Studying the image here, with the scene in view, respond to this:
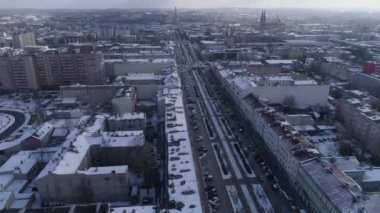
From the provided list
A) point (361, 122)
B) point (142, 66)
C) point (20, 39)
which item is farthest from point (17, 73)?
point (361, 122)

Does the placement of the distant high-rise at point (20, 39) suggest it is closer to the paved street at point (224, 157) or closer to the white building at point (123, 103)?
the paved street at point (224, 157)

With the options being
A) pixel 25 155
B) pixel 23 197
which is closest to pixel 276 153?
pixel 23 197

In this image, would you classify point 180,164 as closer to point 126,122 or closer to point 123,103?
point 126,122

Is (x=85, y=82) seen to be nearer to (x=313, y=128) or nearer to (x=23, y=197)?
(x=23, y=197)

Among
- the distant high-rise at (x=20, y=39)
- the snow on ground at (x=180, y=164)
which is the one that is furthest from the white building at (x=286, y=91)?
the distant high-rise at (x=20, y=39)

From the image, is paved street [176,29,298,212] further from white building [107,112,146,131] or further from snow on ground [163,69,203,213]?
white building [107,112,146,131]
